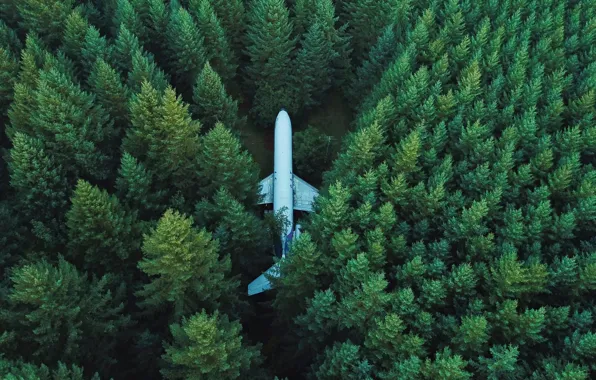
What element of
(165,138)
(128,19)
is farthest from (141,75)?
(128,19)

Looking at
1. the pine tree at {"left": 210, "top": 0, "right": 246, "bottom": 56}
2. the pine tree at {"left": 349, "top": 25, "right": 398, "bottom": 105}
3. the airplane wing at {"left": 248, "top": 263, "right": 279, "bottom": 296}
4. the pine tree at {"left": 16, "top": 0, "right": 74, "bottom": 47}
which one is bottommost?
the airplane wing at {"left": 248, "top": 263, "right": 279, "bottom": 296}

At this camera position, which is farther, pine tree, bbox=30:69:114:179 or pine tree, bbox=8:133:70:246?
pine tree, bbox=30:69:114:179

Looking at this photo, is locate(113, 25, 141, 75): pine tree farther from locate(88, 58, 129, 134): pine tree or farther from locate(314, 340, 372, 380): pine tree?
locate(314, 340, 372, 380): pine tree

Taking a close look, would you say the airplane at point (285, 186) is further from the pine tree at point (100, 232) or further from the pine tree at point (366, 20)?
the pine tree at point (100, 232)

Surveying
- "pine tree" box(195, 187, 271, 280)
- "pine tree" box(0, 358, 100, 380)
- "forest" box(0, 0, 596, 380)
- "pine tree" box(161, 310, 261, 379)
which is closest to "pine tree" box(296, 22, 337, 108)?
"forest" box(0, 0, 596, 380)

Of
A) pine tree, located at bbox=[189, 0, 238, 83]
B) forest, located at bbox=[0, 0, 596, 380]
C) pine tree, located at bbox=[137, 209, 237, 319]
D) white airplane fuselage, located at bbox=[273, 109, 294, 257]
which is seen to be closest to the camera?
pine tree, located at bbox=[137, 209, 237, 319]

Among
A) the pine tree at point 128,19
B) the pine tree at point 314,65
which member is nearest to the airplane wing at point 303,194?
the pine tree at point 314,65

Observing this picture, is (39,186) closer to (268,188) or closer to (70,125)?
(70,125)

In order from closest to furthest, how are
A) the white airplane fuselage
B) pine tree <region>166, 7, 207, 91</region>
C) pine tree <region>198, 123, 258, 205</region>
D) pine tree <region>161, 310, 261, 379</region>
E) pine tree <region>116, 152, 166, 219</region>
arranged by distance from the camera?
pine tree <region>161, 310, 261, 379</region>, pine tree <region>116, 152, 166, 219</region>, pine tree <region>198, 123, 258, 205</region>, pine tree <region>166, 7, 207, 91</region>, the white airplane fuselage

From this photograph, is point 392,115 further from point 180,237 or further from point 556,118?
point 180,237
